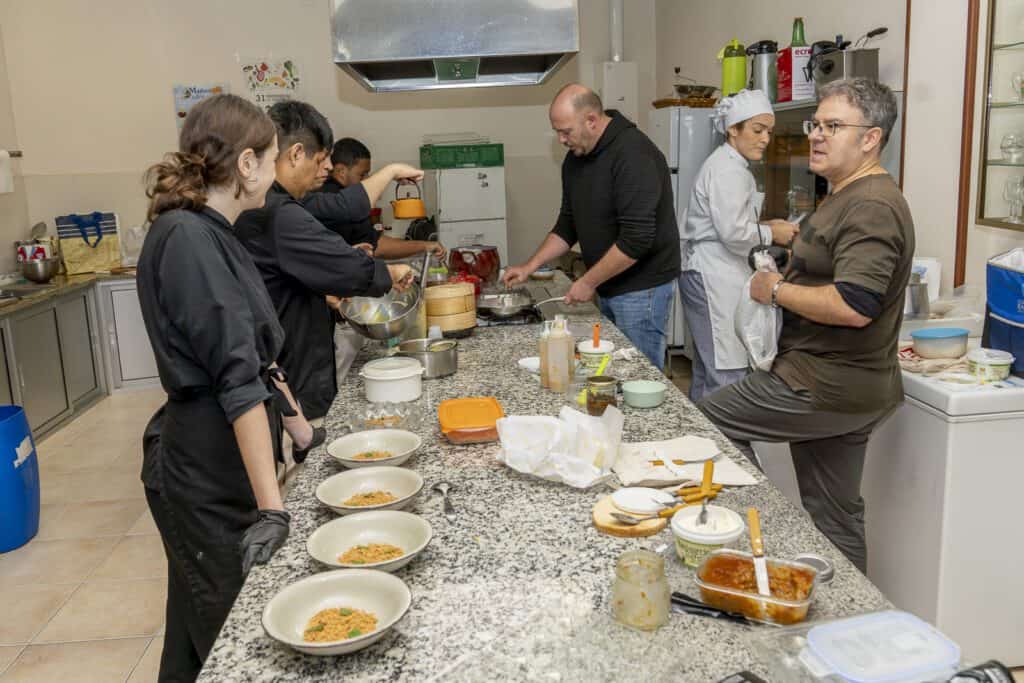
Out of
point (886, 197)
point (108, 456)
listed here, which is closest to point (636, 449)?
point (886, 197)

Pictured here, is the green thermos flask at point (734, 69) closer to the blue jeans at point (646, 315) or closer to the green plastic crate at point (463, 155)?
the blue jeans at point (646, 315)

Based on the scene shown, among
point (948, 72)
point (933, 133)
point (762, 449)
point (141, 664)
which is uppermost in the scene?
point (948, 72)

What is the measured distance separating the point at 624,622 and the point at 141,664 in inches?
80.1

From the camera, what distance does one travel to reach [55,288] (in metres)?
5.12

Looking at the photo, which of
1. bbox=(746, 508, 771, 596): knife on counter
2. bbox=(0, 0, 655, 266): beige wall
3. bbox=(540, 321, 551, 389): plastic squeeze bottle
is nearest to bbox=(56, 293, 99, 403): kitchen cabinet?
bbox=(0, 0, 655, 266): beige wall

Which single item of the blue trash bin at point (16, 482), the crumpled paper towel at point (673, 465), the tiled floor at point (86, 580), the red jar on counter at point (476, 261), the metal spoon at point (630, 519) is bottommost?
the tiled floor at point (86, 580)

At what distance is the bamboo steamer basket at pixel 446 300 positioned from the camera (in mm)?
2984

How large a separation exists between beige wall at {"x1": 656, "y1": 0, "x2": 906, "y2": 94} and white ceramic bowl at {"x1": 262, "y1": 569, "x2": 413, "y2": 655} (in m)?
3.02

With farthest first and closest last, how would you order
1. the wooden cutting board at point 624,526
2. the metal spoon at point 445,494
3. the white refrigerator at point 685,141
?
the white refrigerator at point 685,141
the metal spoon at point 445,494
the wooden cutting board at point 624,526

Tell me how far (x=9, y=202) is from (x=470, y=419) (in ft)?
16.5

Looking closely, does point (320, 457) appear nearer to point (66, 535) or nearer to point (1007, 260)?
point (1007, 260)

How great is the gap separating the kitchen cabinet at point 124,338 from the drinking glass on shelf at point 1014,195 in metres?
5.00

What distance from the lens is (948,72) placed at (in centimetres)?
295

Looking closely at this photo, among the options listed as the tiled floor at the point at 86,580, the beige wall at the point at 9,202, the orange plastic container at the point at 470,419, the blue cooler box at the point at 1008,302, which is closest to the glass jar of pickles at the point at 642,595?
the orange plastic container at the point at 470,419
